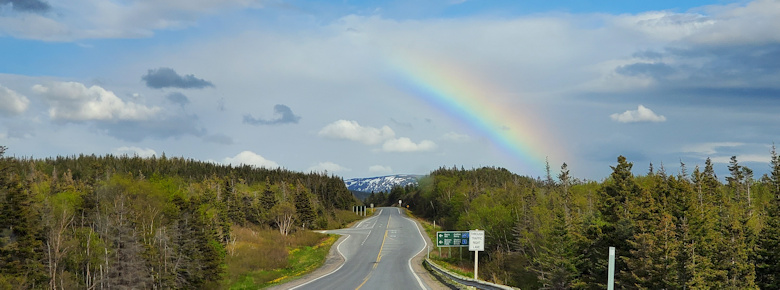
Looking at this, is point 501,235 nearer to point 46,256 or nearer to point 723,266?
point 723,266

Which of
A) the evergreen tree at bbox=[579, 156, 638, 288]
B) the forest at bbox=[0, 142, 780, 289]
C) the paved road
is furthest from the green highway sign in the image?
the evergreen tree at bbox=[579, 156, 638, 288]

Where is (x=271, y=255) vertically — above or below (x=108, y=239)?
below

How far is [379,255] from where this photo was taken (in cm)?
7469

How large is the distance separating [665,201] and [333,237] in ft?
206

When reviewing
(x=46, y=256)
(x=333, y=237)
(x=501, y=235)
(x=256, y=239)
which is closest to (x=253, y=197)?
(x=256, y=239)

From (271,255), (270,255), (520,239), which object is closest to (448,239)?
(520,239)

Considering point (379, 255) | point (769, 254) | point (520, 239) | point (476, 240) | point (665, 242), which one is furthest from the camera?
point (520, 239)

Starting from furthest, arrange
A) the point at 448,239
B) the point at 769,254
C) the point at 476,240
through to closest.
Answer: the point at 448,239 < the point at 769,254 < the point at 476,240

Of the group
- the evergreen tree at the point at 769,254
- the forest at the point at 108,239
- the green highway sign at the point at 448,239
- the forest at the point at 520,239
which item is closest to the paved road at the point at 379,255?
the green highway sign at the point at 448,239

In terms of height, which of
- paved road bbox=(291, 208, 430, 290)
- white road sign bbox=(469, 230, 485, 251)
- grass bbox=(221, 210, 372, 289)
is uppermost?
white road sign bbox=(469, 230, 485, 251)

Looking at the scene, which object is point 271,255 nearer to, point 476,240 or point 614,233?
point 614,233

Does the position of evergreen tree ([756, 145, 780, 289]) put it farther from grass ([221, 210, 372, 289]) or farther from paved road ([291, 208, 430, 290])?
grass ([221, 210, 372, 289])

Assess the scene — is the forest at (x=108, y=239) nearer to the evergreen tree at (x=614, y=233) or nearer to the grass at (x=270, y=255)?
the grass at (x=270, y=255)

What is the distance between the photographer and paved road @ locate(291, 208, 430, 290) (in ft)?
116
